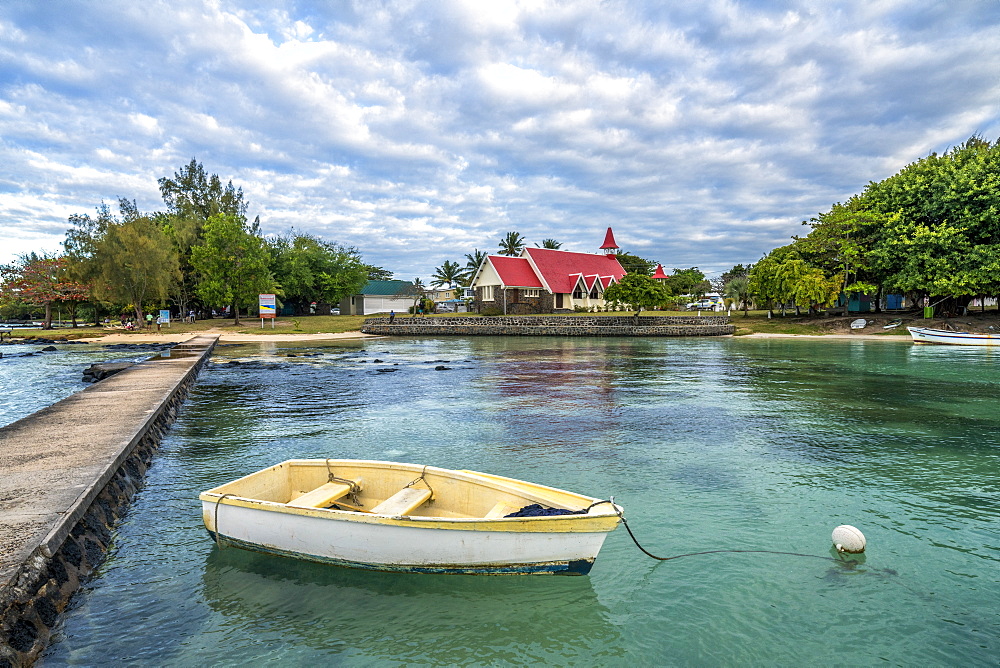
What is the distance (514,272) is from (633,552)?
61338 mm

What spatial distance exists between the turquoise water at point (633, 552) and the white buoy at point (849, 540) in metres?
0.17

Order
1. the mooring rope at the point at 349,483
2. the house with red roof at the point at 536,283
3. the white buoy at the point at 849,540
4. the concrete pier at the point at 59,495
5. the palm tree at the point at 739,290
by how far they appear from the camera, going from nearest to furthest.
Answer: the concrete pier at the point at 59,495
the white buoy at the point at 849,540
the mooring rope at the point at 349,483
the house with red roof at the point at 536,283
the palm tree at the point at 739,290

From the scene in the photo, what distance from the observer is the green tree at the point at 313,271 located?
72.0m

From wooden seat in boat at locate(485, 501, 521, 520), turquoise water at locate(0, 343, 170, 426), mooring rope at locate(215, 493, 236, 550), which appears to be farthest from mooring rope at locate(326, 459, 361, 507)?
turquoise water at locate(0, 343, 170, 426)

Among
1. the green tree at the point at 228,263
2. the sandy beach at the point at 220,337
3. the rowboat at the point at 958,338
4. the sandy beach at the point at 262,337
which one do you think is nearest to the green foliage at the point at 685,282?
the sandy beach at the point at 262,337

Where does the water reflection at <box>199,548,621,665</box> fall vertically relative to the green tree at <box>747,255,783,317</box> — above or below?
below

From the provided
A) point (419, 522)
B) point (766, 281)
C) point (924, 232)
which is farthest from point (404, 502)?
point (766, 281)

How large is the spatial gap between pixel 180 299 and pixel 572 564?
7104cm

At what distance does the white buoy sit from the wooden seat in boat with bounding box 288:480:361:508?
261 inches

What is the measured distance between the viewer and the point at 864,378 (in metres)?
24.6

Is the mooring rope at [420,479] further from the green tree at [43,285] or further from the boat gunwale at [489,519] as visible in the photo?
the green tree at [43,285]

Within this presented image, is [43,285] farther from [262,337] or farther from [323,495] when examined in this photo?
[323,495]

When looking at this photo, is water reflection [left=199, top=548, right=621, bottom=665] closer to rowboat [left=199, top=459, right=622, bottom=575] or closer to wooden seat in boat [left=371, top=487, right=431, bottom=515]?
rowboat [left=199, top=459, right=622, bottom=575]

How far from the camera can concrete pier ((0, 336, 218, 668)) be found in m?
5.56
